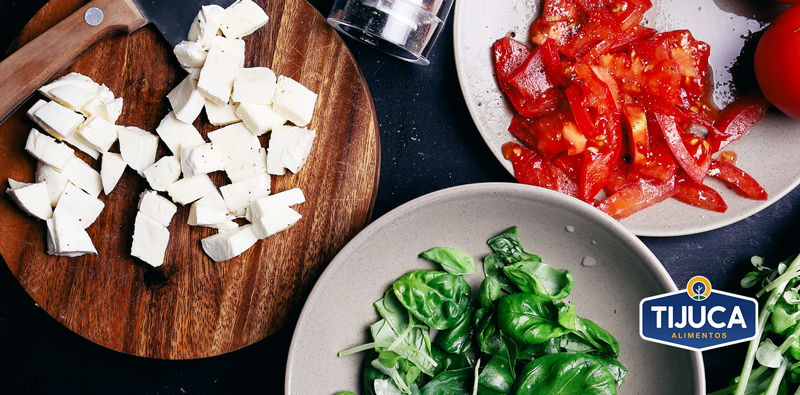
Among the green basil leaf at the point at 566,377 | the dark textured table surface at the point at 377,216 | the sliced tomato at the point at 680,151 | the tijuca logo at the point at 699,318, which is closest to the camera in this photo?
→ the green basil leaf at the point at 566,377

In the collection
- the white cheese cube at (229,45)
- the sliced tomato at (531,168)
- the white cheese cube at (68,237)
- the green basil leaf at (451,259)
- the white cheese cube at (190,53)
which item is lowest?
the white cheese cube at (68,237)

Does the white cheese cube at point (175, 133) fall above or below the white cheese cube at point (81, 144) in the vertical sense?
above

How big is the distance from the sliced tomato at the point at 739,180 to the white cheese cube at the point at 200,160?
3.88 feet

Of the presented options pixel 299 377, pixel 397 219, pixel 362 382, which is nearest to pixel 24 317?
pixel 299 377

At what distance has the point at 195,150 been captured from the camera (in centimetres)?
107

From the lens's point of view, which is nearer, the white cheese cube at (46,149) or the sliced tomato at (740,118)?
the white cheese cube at (46,149)

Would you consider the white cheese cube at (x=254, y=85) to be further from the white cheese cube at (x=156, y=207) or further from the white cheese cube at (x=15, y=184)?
the white cheese cube at (x=15, y=184)

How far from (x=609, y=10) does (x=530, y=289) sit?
0.71 metres

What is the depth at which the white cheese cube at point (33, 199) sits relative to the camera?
105cm

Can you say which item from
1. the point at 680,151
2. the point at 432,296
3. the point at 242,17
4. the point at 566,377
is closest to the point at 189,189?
the point at 242,17

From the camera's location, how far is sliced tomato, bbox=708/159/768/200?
45.9 inches

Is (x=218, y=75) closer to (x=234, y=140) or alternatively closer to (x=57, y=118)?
(x=234, y=140)

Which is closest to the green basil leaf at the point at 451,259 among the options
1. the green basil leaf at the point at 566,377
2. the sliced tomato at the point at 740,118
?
the green basil leaf at the point at 566,377

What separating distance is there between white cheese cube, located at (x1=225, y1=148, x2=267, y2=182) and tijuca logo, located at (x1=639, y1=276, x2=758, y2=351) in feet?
2.99
